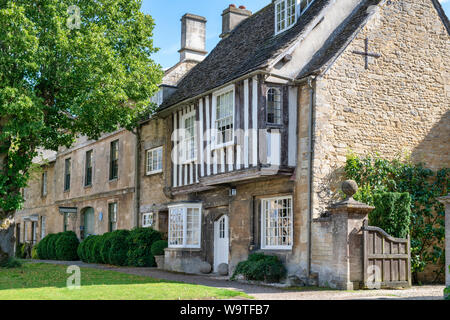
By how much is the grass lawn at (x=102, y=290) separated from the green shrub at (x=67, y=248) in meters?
10.8

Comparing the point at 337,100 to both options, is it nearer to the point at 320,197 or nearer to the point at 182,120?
the point at 320,197

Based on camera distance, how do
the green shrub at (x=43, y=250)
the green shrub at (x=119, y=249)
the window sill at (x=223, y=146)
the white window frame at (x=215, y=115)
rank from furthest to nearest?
the green shrub at (x=43, y=250)
the green shrub at (x=119, y=249)
the white window frame at (x=215, y=115)
the window sill at (x=223, y=146)

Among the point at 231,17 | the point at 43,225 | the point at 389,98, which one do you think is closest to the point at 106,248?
the point at 231,17

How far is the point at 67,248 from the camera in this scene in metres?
25.6

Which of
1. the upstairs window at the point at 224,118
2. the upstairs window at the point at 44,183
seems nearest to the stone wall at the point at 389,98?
the upstairs window at the point at 224,118

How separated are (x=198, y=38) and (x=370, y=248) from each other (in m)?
14.6

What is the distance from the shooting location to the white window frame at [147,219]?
2198 cm

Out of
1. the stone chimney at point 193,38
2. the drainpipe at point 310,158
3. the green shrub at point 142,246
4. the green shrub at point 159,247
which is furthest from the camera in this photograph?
the stone chimney at point 193,38

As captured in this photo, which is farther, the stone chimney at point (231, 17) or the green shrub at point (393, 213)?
the stone chimney at point (231, 17)

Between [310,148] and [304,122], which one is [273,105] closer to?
[304,122]

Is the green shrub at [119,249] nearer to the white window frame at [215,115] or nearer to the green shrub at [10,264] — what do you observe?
the green shrub at [10,264]

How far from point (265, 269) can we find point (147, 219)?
8.98 meters

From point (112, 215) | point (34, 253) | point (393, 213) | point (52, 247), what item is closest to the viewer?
point (393, 213)

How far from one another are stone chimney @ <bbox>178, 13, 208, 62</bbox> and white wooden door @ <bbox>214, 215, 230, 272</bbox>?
28.4ft
